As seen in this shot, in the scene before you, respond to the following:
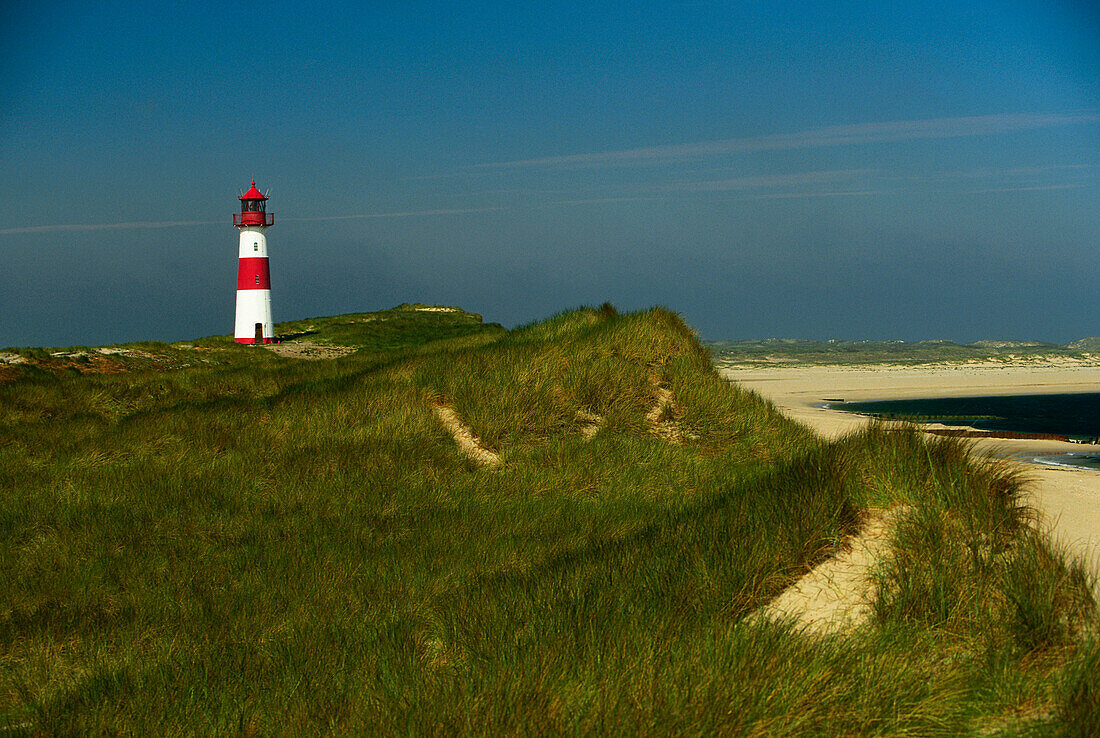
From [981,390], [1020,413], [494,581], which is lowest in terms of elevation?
[1020,413]

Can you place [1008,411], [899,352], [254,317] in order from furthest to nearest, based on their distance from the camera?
[899,352], [254,317], [1008,411]

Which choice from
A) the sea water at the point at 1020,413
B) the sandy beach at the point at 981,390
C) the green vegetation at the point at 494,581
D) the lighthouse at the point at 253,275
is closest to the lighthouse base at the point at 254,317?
the lighthouse at the point at 253,275

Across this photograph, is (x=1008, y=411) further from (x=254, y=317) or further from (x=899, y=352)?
(x=899, y=352)

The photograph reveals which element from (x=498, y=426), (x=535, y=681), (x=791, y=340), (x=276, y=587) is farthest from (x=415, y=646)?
(x=791, y=340)

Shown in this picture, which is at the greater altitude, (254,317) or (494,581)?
(254,317)

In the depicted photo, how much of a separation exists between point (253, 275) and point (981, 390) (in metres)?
41.9

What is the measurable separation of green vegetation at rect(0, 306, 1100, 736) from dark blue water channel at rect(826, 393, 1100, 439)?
17.4 m

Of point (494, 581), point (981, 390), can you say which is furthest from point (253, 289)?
point (981, 390)

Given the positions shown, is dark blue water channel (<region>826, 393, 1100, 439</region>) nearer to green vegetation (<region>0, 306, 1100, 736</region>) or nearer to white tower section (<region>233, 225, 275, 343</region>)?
green vegetation (<region>0, 306, 1100, 736</region>)

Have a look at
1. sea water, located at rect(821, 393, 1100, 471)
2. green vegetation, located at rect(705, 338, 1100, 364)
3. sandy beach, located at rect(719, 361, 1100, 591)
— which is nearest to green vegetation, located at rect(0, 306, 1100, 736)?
sandy beach, located at rect(719, 361, 1100, 591)

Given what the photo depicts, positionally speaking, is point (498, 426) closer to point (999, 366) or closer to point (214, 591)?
point (214, 591)

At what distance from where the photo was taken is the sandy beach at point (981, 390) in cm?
1033

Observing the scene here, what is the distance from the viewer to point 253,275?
138ft

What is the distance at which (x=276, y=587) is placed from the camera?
20.2 ft
